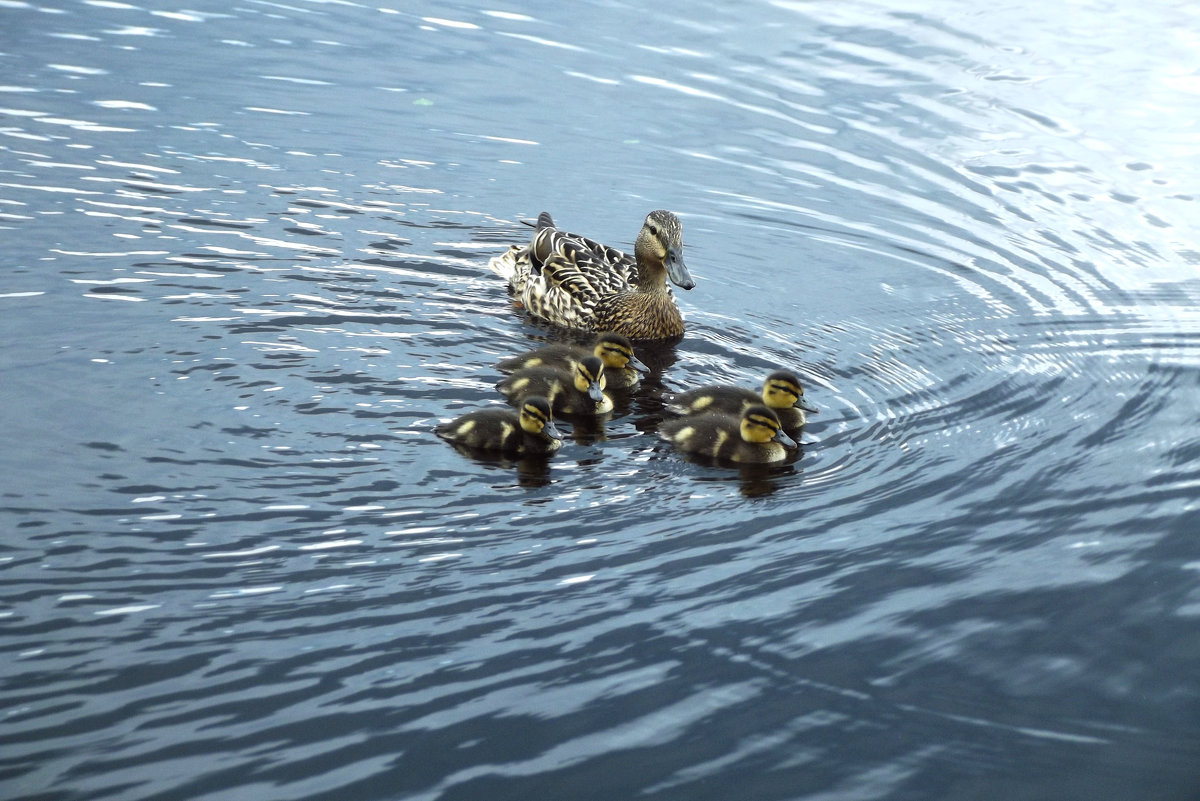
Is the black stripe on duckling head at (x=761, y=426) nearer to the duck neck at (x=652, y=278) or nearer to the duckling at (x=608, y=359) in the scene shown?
the duckling at (x=608, y=359)

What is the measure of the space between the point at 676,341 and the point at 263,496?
2.83 m

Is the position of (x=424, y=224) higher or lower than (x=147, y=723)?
higher

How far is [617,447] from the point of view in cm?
542

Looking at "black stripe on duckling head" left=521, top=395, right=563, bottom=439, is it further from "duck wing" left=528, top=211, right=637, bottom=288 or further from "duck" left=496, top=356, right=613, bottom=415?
"duck wing" left=528, top=211, right=637, bottom=288

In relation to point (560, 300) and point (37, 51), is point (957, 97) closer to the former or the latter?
point (560, 300)

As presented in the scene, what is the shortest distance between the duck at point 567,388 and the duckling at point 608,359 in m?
0.26

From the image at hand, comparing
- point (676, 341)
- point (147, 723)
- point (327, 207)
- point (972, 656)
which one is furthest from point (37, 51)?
point (972, 656)

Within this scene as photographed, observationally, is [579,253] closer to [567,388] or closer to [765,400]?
[567,388]

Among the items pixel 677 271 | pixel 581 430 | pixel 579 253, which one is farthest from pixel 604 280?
pixel 581 430

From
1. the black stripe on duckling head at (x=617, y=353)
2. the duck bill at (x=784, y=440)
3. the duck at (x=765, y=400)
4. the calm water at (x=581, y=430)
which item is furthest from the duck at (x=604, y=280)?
the duck bill at (x=784, y=440)

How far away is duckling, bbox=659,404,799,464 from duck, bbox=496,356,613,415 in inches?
18.8

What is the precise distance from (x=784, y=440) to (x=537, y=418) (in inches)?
38.2

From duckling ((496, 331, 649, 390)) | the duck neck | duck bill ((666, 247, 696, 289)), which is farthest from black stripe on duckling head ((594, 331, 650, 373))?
the duck neck

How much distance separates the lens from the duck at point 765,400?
553cm
